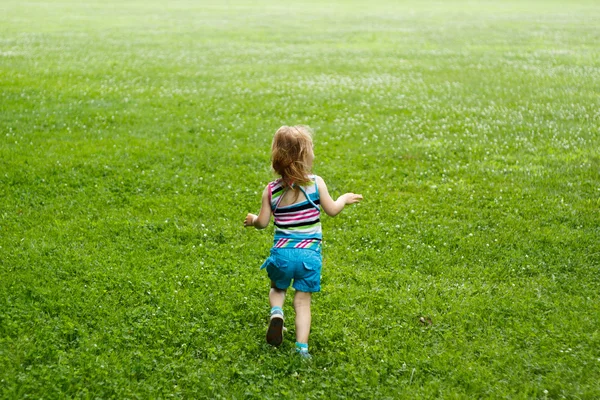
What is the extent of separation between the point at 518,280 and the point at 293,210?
2.80 m

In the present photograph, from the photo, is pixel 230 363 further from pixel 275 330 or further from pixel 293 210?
pixel 293 210

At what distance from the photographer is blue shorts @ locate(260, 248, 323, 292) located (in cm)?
551

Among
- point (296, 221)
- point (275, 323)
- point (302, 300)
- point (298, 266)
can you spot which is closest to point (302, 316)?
point (302, 300)

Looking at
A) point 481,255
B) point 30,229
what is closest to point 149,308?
point 30,229

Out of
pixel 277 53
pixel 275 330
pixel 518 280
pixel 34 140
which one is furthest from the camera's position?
pixel 277 53

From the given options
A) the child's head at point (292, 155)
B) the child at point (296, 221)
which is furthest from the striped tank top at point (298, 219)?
the child's head at point (292, 155)

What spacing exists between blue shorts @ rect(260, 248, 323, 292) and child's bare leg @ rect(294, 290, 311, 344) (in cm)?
9

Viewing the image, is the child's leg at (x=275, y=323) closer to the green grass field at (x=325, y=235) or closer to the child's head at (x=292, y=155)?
the green grass field at (x=325, y=235)

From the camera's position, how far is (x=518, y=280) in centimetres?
692

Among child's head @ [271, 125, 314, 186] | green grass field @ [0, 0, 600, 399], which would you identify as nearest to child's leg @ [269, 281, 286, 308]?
green grass field @ [0, 0, 600, 399]

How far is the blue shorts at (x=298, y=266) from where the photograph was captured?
5.51 m

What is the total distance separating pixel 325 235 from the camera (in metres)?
8.13

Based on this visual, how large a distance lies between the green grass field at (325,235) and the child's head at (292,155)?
147 centimetres

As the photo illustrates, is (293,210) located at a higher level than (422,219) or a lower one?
higher
